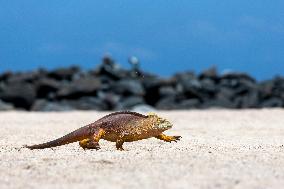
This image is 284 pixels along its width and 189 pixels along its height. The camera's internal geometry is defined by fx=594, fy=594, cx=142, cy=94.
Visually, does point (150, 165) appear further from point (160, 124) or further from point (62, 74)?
point (62, 74)

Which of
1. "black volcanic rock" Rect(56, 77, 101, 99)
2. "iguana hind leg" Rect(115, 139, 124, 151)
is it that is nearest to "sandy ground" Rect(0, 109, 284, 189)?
"iguana hind leg" Rect(115, 139, 124, 151)

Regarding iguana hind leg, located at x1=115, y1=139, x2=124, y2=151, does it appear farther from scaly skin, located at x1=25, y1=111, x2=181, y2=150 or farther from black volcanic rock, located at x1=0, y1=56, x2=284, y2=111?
black volcanic rock, located at x1=0, y1=56, x2=284, y2=111

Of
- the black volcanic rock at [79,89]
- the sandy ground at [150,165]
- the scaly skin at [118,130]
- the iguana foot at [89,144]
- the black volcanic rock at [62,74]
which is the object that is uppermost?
the black volcanic rock at [62,74]

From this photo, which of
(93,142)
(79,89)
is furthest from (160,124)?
(79,89)

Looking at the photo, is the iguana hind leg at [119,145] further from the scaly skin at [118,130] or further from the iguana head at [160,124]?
the iguana head at [160,124]

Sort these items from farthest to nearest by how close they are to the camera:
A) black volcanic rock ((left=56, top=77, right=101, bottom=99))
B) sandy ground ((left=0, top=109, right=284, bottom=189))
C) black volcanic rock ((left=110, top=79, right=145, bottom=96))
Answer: black volcanic rock ((left=110, top=79, right=145, bottom=96)) < black volcanic rock ((left=56, top=77, right=101, bottom=99)) < sandy ground ((left=0, top=109, right=284, bottom=189))

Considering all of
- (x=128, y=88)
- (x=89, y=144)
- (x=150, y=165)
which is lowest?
(x=150, y=165)

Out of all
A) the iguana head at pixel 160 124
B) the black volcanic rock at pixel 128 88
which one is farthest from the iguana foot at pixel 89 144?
the black volcanic rock at pixel 128 88

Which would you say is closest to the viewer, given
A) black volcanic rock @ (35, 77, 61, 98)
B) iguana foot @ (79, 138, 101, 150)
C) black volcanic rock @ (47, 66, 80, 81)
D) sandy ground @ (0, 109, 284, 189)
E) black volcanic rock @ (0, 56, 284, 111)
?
sandy ground @ (0, 109, 284, 189)

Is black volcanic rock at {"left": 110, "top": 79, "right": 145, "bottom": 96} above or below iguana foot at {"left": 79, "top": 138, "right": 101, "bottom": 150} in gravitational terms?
above
